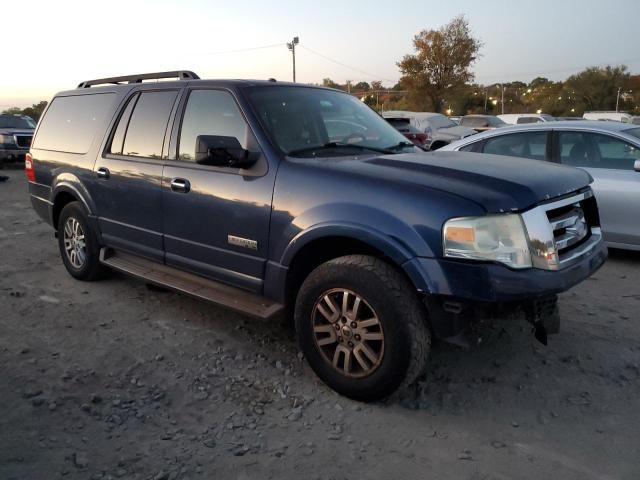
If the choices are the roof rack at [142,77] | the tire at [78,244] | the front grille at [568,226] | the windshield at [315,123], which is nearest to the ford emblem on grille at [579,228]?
the front grille at [568,226]

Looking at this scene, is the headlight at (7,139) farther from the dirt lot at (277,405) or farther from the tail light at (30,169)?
the dirt lot at (277,405)

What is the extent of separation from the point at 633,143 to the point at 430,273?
14.0 ft

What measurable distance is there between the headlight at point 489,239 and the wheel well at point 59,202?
13.3 feet

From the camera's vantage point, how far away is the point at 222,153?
3350 millimetres

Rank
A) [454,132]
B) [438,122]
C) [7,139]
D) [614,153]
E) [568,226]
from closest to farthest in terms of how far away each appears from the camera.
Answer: [568,226] < [614,153] < [454,132] < [7,139] < [438,122]

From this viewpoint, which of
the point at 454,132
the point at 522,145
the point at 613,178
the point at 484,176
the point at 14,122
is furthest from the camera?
the point at 14,122

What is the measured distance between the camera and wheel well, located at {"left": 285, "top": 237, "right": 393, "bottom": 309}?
10.4 feet

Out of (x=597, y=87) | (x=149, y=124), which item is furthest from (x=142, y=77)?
(x=597, y=87)

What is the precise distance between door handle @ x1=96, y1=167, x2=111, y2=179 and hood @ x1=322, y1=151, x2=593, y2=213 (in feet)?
7.55

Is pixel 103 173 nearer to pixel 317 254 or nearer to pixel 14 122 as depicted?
pixel 317 254

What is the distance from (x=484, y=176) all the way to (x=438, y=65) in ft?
157

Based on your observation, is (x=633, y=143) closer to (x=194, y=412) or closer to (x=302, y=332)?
(x=302, y=332)

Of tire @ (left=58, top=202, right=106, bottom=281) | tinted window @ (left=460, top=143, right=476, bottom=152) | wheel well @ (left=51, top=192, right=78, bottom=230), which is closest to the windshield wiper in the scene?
tire @ (left=58, top=202, right=106, bottom=281)

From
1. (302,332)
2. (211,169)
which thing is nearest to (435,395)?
(302,332)
